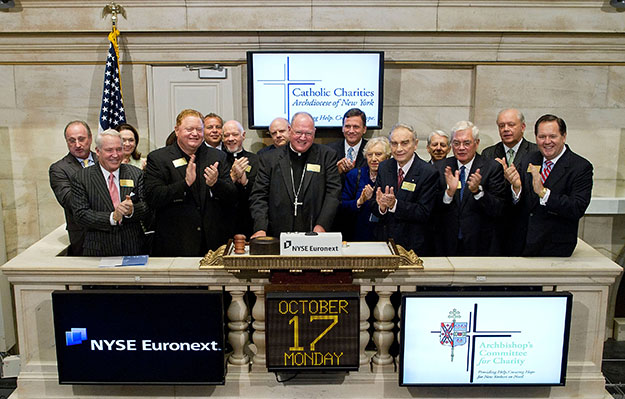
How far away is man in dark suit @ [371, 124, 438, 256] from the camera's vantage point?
468 centimetres

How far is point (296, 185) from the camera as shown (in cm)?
501

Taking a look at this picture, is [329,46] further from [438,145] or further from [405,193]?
[405,193]

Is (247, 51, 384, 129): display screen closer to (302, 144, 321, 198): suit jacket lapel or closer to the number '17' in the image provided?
(302, 144, 321, 198): suit jacket lapel

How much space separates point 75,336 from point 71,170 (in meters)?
1.78

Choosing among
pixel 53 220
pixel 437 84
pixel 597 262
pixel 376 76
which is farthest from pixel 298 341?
pixel 53 220

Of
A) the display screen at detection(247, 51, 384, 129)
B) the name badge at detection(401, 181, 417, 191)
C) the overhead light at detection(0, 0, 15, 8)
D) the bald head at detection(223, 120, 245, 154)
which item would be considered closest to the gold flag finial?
the overhead light at detection(0, 0, 15, 8)

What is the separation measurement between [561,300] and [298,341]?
168 centimetres

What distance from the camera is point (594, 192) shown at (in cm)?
754

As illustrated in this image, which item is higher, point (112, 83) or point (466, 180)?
point (112, 83)

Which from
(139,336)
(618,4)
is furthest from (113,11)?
(618,4)

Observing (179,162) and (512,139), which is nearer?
(179,162)

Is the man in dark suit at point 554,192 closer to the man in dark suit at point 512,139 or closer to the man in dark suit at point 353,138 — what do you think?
the man in dark suit at point 512,139

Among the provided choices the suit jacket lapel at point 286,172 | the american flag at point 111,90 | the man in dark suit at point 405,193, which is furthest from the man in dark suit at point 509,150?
the american flag at point 111,90

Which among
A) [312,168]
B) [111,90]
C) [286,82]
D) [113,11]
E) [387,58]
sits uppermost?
[113,11]
